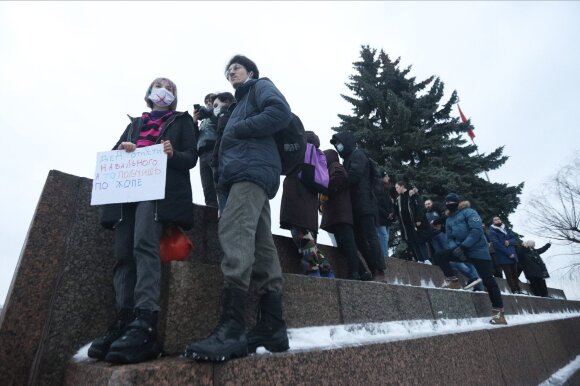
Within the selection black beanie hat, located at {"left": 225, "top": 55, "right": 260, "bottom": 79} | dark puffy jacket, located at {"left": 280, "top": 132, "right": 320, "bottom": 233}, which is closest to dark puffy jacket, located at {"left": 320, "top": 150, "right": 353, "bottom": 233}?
dark puffy jacket, located at {"left": 280, "top": 132, "right": 320, "bottom": 233}

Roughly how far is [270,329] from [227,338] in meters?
0.34

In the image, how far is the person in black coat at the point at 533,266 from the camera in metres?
9.62

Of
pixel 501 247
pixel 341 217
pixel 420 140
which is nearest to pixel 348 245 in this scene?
pixel 341 217

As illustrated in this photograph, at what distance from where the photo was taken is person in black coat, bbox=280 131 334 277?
11.2 ft

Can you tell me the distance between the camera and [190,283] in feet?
6.56

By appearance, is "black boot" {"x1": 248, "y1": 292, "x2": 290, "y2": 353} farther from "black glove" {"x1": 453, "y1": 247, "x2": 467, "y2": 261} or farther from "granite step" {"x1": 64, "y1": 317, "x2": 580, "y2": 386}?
"black glove" {"x1": 453, "y1": 247, "x2": 467, "y2": 261}

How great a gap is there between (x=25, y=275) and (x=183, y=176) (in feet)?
3.40

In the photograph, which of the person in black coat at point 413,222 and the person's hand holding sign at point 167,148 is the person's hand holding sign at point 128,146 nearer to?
the person's hand holding sign at point 167,148

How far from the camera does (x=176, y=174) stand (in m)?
2.29

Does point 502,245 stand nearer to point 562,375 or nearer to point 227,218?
point 562,375

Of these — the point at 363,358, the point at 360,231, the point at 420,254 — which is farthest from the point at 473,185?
the point at 363,358

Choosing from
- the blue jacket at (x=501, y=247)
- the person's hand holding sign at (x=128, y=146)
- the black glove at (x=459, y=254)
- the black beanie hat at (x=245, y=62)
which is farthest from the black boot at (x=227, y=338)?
the blue jacket at (x=501, y=247)

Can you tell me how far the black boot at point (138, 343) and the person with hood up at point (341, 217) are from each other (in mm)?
2379

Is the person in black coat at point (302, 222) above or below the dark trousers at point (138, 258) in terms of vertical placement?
A: above
